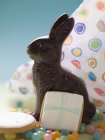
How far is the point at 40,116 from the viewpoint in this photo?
3.45 feet

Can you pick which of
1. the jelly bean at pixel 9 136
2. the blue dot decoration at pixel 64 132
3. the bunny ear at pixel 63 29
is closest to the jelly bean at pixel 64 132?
the blue dot decoration at pixel 64 132

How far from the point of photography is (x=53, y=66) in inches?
41.4

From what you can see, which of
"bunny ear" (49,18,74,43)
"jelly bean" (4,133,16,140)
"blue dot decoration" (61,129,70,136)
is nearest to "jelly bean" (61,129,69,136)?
"blue dot decoration" (61,129,70,136)

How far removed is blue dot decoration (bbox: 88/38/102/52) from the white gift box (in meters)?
0.18

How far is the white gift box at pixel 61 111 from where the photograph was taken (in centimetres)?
102

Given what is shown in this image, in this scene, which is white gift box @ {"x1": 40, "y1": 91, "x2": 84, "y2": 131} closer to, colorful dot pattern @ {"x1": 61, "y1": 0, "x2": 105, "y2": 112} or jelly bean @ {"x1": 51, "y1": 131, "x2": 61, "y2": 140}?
jelly bean @ {"x1": 51, "y1": 131, "x2": 61, "y2": 140}

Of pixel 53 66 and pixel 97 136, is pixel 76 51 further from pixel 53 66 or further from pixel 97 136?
pixel 97 136

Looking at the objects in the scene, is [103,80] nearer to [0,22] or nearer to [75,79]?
[75,79]

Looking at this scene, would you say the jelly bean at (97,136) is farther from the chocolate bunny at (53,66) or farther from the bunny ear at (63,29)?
the bunny ear at (63,29)

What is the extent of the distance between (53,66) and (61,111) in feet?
0.40

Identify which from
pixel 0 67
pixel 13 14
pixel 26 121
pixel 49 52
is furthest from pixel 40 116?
pixel 13 14

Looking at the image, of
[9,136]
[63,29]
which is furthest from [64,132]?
[63,29]

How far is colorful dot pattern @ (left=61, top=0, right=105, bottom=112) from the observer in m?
1.14

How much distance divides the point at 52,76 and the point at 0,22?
28.5 inches
